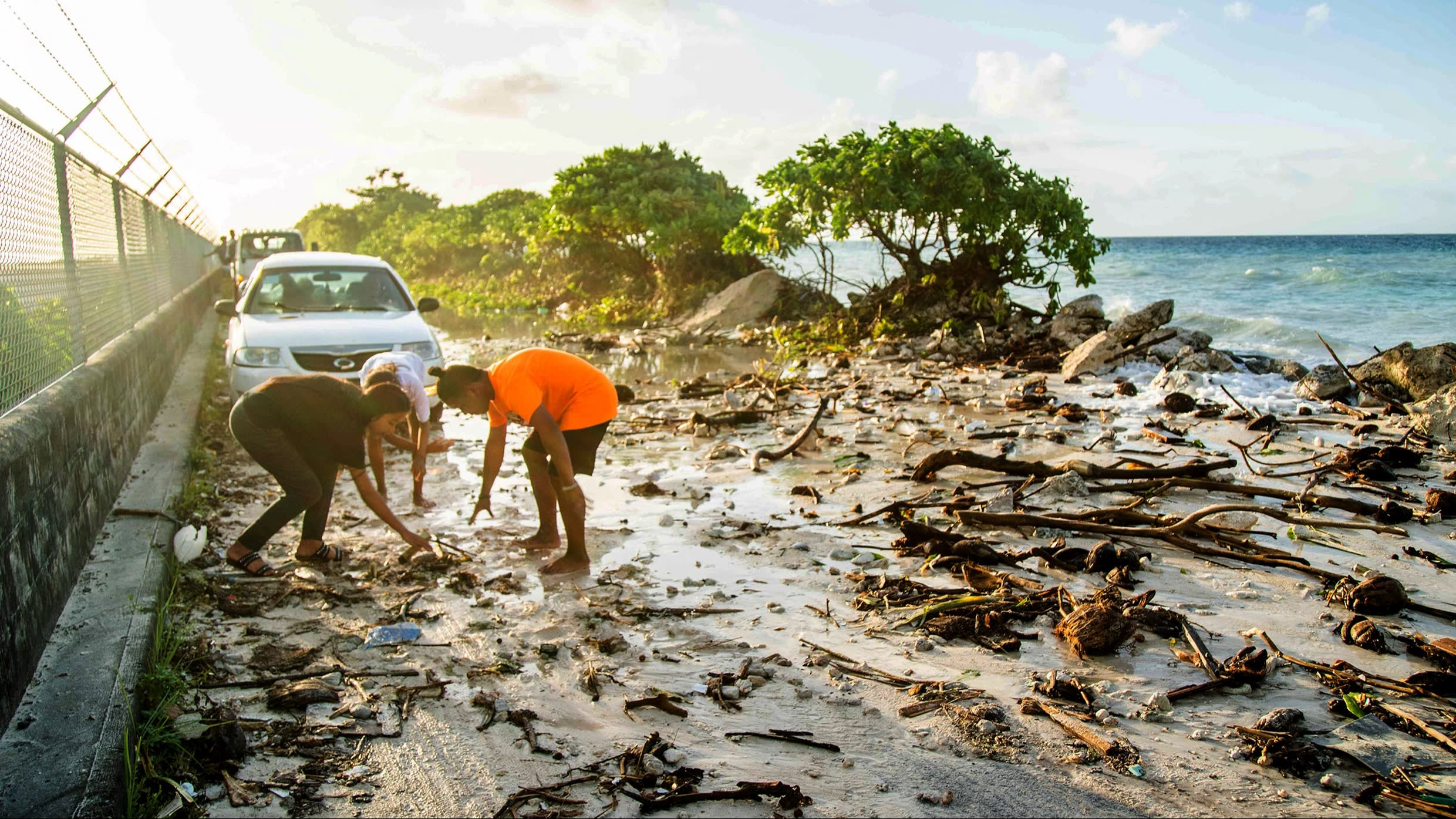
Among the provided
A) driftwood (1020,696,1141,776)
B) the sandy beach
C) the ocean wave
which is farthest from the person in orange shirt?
the ocean wave

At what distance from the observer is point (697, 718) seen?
3.39 m

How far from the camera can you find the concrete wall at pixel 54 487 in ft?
10.4

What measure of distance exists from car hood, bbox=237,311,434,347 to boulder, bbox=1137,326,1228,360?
860cm

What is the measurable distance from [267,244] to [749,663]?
2009 centimetres

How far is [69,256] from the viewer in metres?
5.21

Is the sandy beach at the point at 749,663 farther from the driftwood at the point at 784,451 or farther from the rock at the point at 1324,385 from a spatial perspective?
the rock at the point at 1324,385

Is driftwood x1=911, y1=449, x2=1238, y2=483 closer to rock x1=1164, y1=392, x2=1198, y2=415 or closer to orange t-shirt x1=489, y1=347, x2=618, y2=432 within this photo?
rock x1=1164, y1=392, x2=1198, y2=415

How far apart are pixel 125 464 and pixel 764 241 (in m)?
11.5

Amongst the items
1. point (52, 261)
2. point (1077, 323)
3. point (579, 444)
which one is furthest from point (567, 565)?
point (1077, 323)

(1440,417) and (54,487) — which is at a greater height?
(54,487)

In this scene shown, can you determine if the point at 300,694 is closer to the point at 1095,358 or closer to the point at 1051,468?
the point at 1051,468

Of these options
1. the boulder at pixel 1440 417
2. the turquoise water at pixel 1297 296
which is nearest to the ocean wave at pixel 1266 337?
the turquoise water at pixel 1297 296

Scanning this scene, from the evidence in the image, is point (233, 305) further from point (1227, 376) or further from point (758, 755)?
point (1227, 376)

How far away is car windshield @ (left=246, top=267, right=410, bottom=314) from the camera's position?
8.98 m
